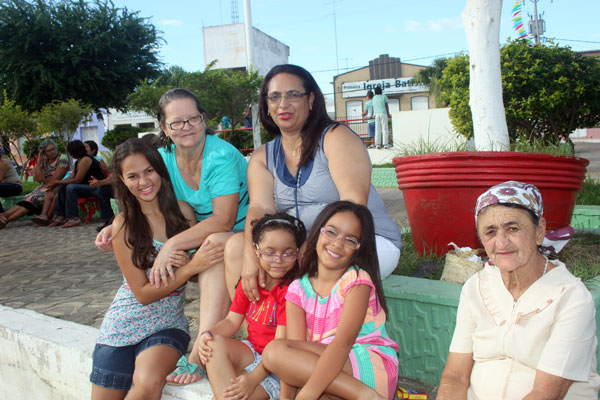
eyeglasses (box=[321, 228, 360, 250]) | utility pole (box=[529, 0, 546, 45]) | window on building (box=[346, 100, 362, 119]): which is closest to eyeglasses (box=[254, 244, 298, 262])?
eyeglasses (box=[321, 228, 360, 250])

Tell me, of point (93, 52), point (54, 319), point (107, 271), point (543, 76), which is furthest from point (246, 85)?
point (54, 319)

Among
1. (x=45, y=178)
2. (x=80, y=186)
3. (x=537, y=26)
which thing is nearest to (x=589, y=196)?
(x=80, y=186)

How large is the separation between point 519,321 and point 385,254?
3.01 ft

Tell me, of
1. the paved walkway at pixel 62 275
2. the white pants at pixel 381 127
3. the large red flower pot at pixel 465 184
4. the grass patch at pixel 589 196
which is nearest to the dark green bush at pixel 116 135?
the white pants at pixel 381 127

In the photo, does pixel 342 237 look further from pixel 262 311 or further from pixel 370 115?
pixel 370 115

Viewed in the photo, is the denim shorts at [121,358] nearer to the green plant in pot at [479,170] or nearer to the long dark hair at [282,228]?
the long dark hair at [282,228]

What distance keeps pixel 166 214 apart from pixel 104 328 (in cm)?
71

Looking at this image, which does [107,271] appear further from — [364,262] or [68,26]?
[68,26]

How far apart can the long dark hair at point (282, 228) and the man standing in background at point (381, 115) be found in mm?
10996

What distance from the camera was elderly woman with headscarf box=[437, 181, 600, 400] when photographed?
6.03ft

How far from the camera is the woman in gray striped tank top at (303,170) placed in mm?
2785

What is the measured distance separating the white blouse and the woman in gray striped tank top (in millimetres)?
736

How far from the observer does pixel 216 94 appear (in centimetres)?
1906

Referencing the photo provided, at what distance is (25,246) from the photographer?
7688mm
